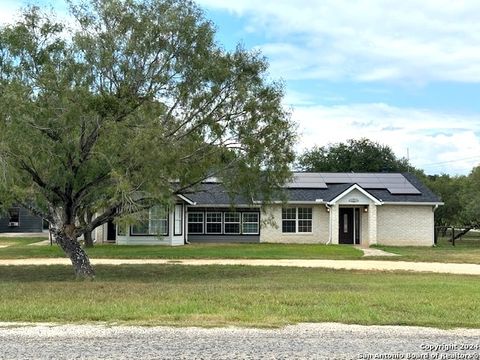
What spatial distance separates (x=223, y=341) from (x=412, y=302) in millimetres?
4781

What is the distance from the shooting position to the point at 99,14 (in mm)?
→ 16203

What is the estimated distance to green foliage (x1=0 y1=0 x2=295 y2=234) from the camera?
49.8ft

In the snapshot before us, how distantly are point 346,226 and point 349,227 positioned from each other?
186 mm

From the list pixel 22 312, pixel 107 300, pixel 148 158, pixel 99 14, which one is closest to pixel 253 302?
pixel 107 300

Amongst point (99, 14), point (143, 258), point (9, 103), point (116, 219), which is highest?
point (99, 14)

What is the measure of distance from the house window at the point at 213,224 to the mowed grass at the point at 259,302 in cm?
1901

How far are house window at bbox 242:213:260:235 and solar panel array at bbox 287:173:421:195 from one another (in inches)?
117

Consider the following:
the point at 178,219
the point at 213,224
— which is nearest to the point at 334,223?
the point at 213,224

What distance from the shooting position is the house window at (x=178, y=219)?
34.1 m

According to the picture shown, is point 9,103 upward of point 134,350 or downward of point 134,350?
upward

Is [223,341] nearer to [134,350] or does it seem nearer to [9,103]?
[134,350]

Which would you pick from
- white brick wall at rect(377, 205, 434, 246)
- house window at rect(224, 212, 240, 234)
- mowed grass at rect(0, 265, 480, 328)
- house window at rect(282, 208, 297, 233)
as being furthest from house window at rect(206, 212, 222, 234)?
mowed grass at rect(0, 265, 480, 328)

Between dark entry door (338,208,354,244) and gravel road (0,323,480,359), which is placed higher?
dark entry door (338,208,354,244)

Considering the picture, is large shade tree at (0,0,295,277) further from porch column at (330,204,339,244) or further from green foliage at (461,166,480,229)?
green foliage at (461,166,480,229)
